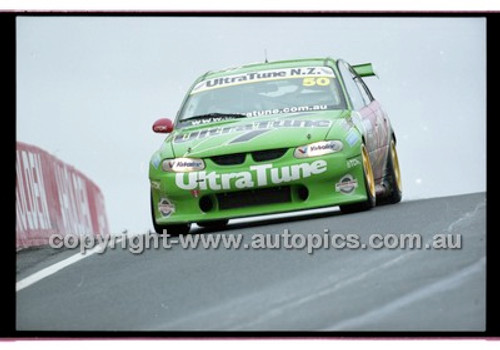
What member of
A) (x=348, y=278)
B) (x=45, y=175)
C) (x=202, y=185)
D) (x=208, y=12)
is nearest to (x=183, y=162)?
(x=202, y=185)

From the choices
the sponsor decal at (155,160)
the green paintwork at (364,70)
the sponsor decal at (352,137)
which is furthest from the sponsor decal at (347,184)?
the green paintwork at (364,70)

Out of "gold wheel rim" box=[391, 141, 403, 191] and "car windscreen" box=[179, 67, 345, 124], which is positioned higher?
"car windscreen" box=[179, 67, 345, 124]

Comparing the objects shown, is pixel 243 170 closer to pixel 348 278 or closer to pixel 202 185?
pixel 202 185

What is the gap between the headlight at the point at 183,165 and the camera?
1138 cm

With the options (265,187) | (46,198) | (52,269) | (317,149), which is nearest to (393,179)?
(317,149)

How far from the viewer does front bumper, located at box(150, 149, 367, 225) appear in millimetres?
11164

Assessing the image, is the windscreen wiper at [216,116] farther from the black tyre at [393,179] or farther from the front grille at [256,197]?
the black tyre at [393,179]

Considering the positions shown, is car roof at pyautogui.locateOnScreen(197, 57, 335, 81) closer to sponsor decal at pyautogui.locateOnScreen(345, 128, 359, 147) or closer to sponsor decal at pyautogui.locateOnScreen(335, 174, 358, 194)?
sponsor decal at pyautogui.locateOnScreen(345, 128, 359, 147)

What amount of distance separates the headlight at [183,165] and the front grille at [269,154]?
0.39 m

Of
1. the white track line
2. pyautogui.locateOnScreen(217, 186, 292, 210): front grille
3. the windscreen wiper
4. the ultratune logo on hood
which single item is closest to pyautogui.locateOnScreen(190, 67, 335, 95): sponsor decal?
the windscreen wiper

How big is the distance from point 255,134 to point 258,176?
396mm

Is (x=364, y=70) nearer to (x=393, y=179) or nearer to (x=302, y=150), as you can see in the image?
(x=393, y=179)

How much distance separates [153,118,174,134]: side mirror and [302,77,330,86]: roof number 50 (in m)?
1.16
